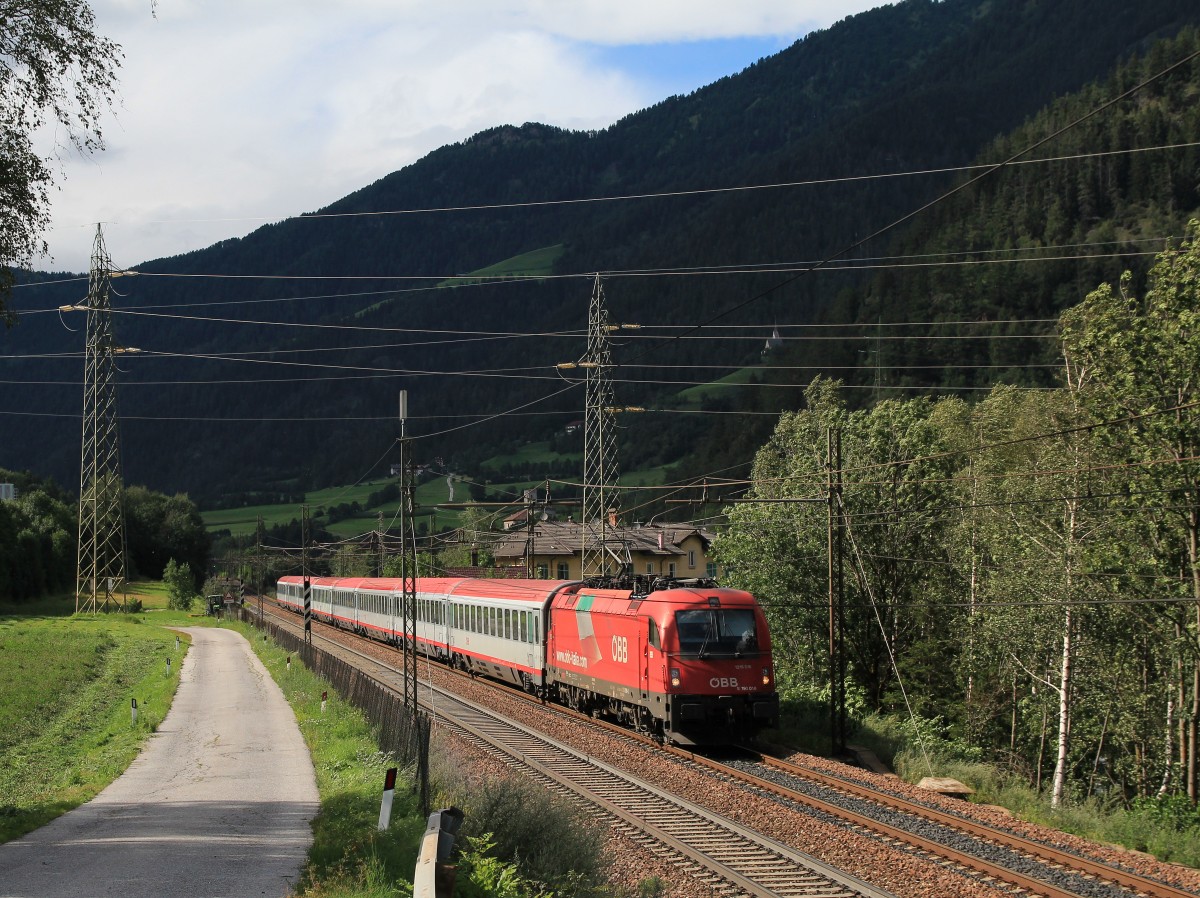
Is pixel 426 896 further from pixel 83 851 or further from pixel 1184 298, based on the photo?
pixel 1184 298

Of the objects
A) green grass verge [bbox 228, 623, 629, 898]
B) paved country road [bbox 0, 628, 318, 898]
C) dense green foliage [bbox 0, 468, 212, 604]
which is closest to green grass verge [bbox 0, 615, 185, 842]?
paved country road [bbox 0, 628, 318, 898]

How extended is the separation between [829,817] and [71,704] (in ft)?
98.4

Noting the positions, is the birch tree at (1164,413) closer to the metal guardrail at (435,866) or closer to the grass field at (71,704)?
the metal guardrail at (435,866)

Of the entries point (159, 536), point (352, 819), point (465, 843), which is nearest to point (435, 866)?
point (465, 843)

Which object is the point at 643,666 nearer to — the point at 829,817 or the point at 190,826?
the point at 829,817

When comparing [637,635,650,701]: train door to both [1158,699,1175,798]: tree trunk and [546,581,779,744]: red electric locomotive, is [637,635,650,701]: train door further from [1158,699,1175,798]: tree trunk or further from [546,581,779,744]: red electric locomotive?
[1158,699,1175,798]: tree trunk

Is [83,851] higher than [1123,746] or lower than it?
higher

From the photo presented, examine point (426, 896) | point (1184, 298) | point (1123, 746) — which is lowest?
point (1123, 746)

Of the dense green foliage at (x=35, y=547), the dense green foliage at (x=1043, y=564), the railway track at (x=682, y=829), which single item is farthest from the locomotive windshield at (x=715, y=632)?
the dense green foliage at (x=35, y=547)

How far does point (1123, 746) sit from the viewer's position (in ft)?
112

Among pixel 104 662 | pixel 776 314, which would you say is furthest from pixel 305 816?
pixel 776 314

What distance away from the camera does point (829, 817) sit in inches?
648

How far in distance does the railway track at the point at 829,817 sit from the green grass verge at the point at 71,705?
800 centimetres

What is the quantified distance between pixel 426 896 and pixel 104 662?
47988 mm
